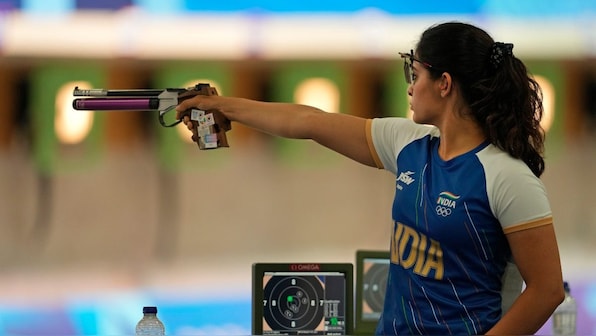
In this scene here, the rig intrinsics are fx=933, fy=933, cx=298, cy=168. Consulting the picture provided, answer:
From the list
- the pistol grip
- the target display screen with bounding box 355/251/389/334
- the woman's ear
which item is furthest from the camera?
the target display screen with bounding box 355/251/389/334

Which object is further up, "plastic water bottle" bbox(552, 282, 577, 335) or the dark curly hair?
the dark curly hair

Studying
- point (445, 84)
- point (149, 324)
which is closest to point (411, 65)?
point (445, 84)

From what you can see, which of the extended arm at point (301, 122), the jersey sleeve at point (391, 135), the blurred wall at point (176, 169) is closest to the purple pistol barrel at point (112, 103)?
the extended arm at point (301, 122)

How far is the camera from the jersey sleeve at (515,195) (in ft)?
5.45

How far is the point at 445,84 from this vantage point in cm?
179

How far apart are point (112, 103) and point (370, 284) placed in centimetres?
110

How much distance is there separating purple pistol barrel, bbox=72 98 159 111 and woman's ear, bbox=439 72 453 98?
0.70m

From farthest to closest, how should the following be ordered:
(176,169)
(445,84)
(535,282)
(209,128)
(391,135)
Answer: (176,169) → (209,128) → (391,135) → (445,84) → (535,282)

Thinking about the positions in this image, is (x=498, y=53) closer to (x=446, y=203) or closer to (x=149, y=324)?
(x=446, y=203)

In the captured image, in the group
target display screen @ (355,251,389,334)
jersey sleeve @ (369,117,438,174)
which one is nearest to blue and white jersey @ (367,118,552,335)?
jersey sleeve @ (369,117,438,174)

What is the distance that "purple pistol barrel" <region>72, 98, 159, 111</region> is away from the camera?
83.8 inches

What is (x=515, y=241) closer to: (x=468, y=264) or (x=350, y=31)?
(x=468, y=264)

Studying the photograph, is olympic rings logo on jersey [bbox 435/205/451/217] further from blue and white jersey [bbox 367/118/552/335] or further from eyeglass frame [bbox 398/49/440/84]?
eyeglass frame [bbox 398/49/440/84]

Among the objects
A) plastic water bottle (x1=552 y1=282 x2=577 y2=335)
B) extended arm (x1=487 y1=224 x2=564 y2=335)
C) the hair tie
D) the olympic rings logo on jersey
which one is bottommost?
plastic water bottle (x1=552 y1=282 x2=577 y2=335)
